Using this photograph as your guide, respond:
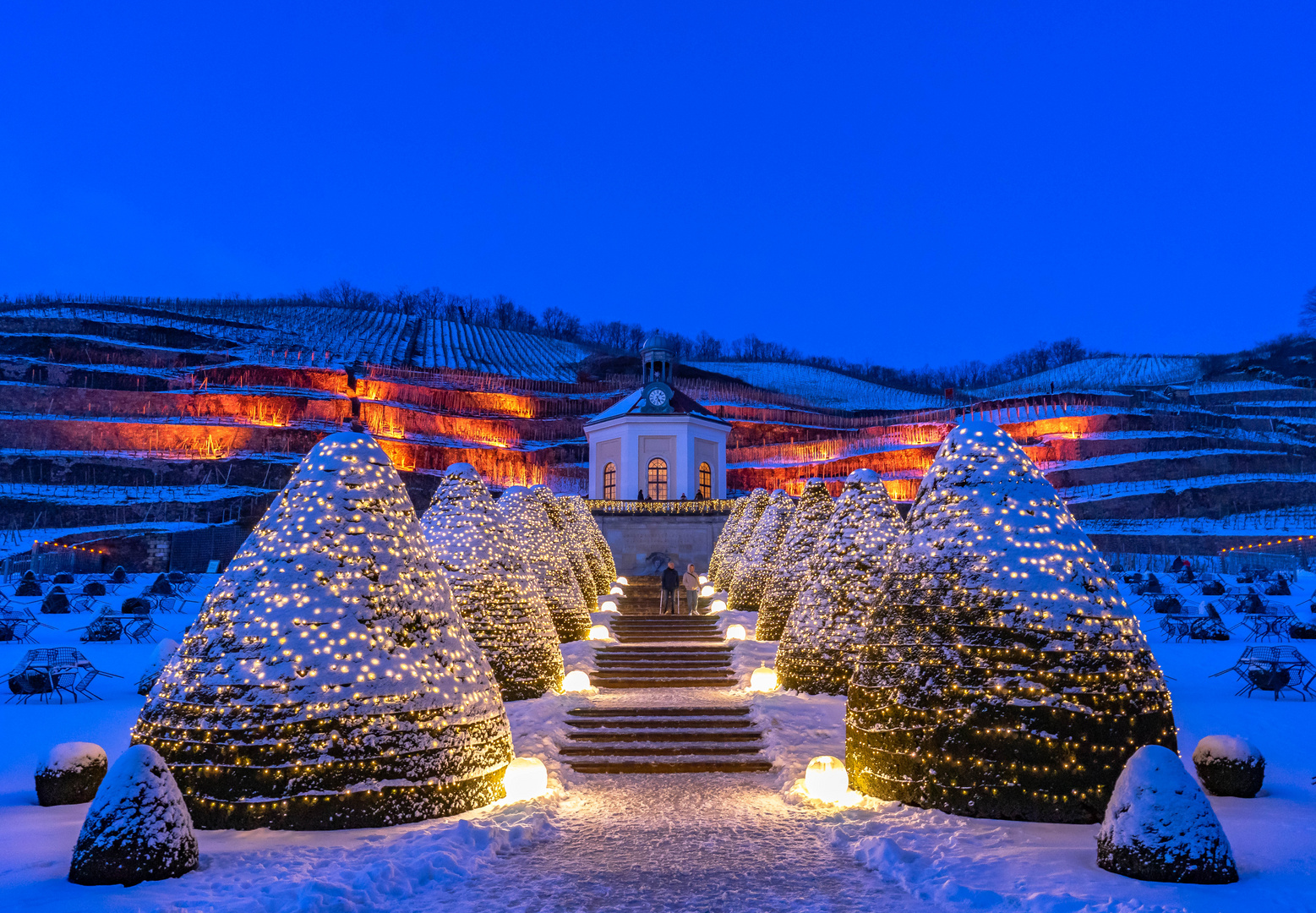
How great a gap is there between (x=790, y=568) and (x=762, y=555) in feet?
13.1

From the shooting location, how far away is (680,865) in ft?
21.7

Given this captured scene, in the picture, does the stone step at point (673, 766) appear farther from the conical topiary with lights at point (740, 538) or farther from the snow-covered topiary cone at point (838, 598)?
the conical topiary with lights at point (740, 538)

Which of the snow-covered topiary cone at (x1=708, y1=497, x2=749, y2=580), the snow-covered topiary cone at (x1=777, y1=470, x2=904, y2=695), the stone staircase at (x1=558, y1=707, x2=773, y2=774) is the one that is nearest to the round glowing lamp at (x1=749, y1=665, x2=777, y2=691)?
the snow-covered topiary cone at (x1=777, y1=470, x2=904, y2=695)

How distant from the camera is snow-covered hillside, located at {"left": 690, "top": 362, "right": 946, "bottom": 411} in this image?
7988 cm

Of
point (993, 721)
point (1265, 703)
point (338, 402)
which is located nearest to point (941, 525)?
point (993, 721)

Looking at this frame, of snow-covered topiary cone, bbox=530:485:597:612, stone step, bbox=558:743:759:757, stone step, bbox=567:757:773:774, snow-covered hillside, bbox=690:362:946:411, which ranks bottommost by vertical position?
stone step, bbox=567:757:773:774

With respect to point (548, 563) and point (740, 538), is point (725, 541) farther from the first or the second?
point (548, 563)

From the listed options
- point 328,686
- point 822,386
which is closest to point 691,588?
point 328,686

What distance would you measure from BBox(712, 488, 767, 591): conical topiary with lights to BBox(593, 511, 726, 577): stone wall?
10500 mm

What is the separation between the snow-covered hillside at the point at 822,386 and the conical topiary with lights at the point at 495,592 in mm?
65108

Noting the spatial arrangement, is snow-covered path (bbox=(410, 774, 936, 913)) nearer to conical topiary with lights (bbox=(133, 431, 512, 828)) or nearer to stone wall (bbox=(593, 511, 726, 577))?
conical topiary with lights (bbox=(133, 431, 512, 828))

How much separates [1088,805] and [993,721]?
3.12 feet

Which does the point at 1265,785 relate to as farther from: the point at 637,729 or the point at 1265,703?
the point at 637,729

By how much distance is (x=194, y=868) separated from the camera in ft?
19.1
